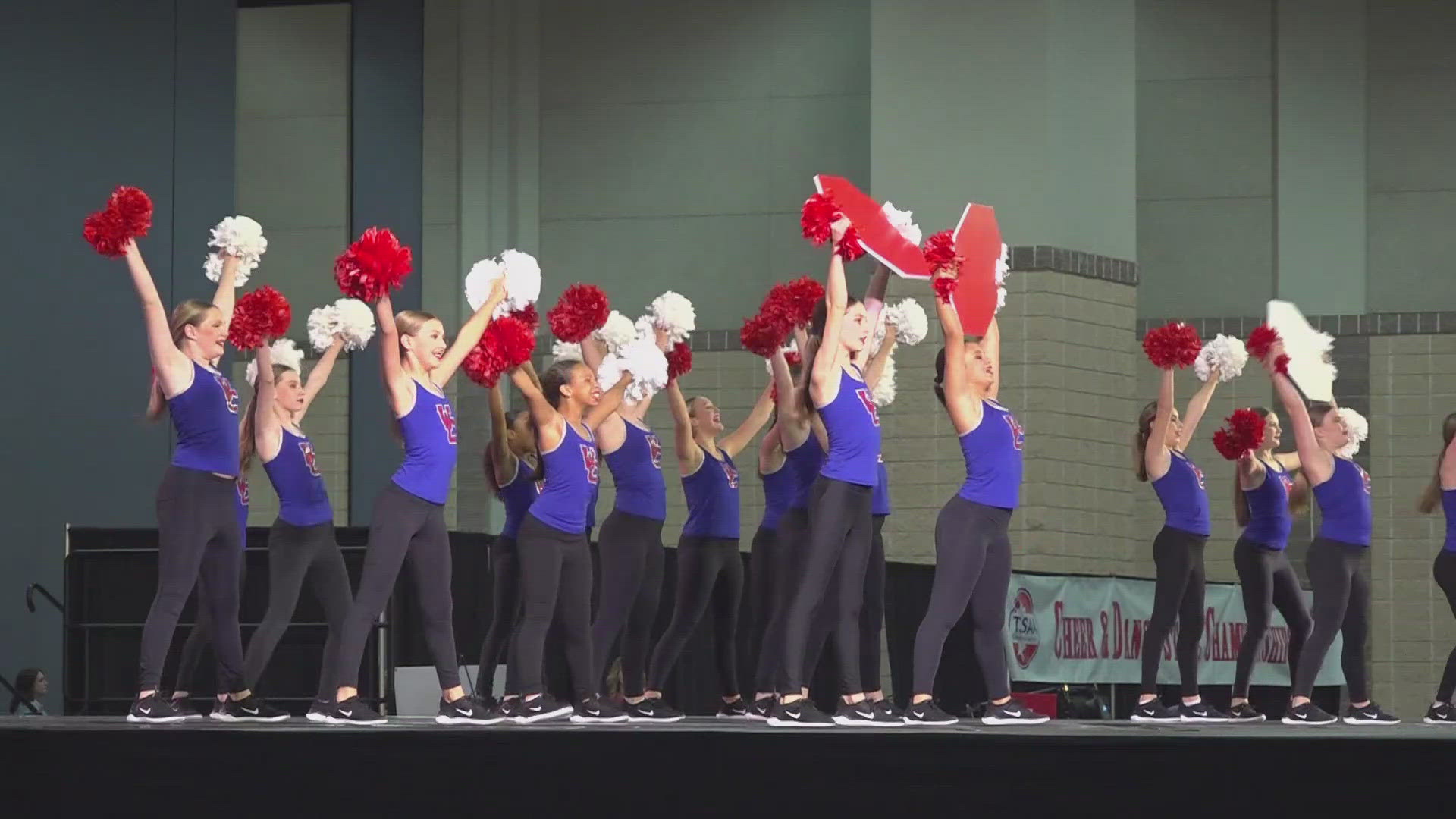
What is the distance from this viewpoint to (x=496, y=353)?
770cm

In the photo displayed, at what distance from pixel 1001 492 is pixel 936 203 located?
6.69 metres

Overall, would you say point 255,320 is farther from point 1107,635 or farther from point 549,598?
point 1107,635

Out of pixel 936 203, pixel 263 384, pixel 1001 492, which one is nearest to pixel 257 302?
pixel 263 384

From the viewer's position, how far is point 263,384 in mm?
8172

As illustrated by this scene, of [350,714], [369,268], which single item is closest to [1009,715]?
[350,714]

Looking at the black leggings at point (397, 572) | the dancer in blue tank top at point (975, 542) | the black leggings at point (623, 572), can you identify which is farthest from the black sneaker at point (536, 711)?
the dancer in blue tank top at point (975, 542)

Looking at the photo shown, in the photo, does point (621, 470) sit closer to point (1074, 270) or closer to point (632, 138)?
point (1074, 270)

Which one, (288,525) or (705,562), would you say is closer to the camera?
(288,525)

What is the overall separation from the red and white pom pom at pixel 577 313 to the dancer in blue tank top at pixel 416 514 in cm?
51

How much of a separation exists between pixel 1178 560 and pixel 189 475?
4066mm

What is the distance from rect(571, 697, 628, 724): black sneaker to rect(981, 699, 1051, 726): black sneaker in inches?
53.8

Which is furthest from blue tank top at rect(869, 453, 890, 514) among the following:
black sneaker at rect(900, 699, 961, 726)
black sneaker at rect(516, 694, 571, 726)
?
black sneaker at rect(516, 694, 571, 726)

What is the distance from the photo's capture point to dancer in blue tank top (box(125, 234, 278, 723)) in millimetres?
7512

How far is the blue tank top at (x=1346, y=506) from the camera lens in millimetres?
8852
